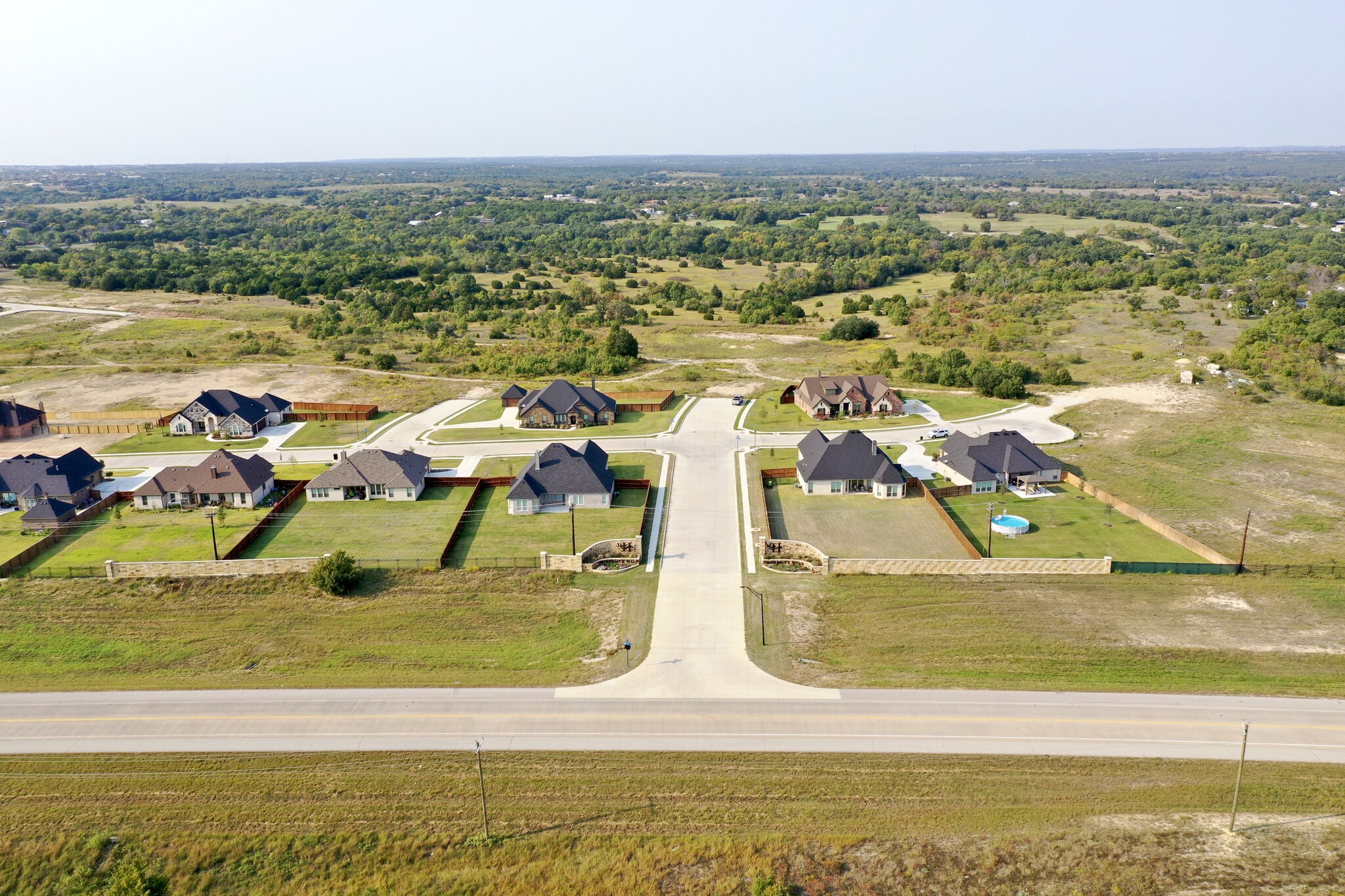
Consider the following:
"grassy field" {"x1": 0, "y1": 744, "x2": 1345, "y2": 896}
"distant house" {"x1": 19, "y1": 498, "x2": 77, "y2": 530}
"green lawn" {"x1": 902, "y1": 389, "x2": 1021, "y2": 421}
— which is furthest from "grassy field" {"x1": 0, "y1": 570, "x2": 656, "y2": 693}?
"green lawn" {"x1": 902, "y1": 389, "x2": 1021, "y2": 421}

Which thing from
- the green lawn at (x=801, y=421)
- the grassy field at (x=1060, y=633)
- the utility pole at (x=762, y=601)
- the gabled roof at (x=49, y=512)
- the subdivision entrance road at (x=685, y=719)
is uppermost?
the gabled roof at (x=49, y=512)

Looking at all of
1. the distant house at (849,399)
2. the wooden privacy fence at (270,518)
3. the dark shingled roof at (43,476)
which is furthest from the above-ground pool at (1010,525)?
the dark shingled roof at (43,476)

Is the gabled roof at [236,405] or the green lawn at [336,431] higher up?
the gabled roof at [236,405]

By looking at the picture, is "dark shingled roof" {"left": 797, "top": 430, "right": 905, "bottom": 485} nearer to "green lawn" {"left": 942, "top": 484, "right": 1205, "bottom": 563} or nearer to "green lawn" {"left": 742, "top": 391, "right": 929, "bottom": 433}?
"green lawn" {"left": 942, "top": 484, "right": 1205, "bottom": 563}

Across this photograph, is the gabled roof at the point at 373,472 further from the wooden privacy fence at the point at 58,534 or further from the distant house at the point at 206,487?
the wooden privacy fence at the point at 58,534

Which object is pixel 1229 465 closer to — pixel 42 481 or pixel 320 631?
pixel 320 631
